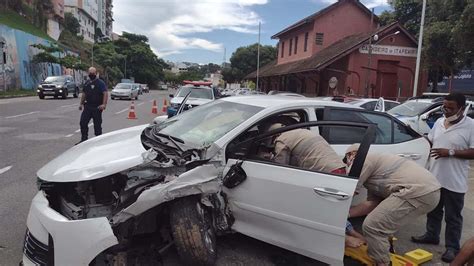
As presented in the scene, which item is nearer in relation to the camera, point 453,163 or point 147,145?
point 147,145

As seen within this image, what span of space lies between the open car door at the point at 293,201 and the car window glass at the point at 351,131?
1.00 metres

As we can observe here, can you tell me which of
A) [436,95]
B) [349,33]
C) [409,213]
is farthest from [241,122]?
[349,33]

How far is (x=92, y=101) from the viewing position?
877cm

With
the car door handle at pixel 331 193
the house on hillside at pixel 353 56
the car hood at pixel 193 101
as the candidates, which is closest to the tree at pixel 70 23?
the house on hillside at pixel 353 56

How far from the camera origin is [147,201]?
3.15 metres

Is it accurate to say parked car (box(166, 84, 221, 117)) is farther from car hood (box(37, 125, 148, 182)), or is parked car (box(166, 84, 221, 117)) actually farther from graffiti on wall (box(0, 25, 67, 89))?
graffiti on wall (box(0, 25, 67, 89))

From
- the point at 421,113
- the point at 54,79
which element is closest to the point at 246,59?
the point at 54,79

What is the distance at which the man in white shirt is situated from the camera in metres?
4.11

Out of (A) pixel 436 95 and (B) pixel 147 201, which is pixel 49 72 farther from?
(B) pixel 147 201

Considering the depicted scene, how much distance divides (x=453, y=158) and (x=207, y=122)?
2523 mm

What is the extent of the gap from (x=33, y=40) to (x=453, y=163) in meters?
42.2

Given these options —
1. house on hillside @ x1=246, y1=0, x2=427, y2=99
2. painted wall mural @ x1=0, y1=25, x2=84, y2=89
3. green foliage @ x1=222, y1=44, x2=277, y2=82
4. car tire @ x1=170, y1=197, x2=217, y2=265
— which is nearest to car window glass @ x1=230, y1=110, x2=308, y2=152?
car tire @ x1=170, y1=197, x2=217, y2=265

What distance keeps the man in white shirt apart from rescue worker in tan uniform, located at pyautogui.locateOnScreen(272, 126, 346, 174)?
132cm

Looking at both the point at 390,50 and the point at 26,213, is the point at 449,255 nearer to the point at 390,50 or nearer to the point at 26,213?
the point at 26,213
